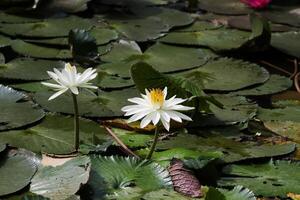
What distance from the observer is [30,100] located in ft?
4.93

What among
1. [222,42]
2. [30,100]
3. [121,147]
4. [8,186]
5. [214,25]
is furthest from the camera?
[214,25]

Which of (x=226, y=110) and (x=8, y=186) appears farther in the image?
(x=226, y=110)

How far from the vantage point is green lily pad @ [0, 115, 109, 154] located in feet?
4.25

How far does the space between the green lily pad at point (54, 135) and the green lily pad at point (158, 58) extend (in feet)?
1.13

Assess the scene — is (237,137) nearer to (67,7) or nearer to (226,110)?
(226,110)

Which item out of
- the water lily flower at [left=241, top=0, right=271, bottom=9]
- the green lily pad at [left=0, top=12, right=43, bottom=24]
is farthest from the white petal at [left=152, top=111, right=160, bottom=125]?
the water lily flower at [left=241, top=0, right=271, bottom=9]

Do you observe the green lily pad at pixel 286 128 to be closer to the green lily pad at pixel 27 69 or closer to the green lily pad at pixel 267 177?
the green lily pad at pixel 267 177

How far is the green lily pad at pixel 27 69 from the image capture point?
166 centimetres

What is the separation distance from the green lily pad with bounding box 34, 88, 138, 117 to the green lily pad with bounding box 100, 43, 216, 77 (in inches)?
6.3

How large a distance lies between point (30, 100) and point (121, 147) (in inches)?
12.5

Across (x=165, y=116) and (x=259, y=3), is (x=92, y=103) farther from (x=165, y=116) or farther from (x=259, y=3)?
(x=259, y=3)

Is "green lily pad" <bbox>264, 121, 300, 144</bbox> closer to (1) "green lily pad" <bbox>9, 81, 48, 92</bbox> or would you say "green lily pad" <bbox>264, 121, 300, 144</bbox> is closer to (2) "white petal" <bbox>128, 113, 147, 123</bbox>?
(2) "white petal" <bbox>128, 113, 147, 123</bbox>

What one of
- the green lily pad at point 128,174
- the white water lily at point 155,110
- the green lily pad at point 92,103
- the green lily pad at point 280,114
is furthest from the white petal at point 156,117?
the green lily pad at point 280,114

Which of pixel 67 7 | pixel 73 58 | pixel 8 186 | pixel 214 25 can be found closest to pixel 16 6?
pixel 67 7
